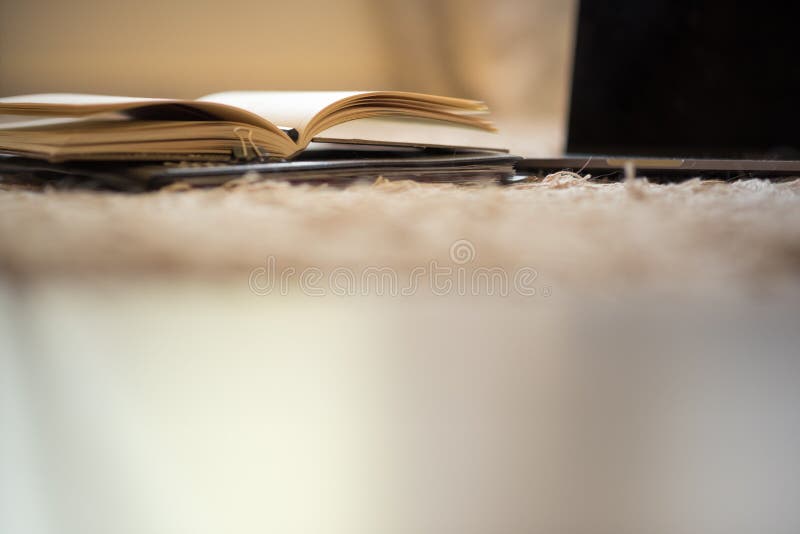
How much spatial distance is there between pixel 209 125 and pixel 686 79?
77 centimetres

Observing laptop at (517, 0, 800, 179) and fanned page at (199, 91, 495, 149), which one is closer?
fanned page at (199, 91, 495, 149)

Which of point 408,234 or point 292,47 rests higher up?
point 292,47

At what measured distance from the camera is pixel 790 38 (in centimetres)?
95

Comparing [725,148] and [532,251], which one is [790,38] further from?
[532,251]

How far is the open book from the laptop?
0.46m

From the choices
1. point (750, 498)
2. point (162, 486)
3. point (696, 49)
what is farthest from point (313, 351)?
point (696, 49)

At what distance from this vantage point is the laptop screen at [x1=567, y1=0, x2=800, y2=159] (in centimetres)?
95

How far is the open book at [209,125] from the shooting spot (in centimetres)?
48

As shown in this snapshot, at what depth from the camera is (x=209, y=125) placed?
512 millimetres

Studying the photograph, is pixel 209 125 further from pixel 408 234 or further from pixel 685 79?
pixel 685 79

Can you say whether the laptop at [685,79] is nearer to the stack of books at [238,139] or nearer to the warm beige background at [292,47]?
the warm beige background at [292,47]

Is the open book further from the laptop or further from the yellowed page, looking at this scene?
the laptop

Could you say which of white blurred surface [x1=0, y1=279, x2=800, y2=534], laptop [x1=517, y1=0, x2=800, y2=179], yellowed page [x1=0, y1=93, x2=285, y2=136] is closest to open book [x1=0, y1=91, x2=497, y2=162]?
yellowed page [x1=0, y1=93, x2=285, y2=136]

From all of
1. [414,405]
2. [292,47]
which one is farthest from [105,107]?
[292,47]
